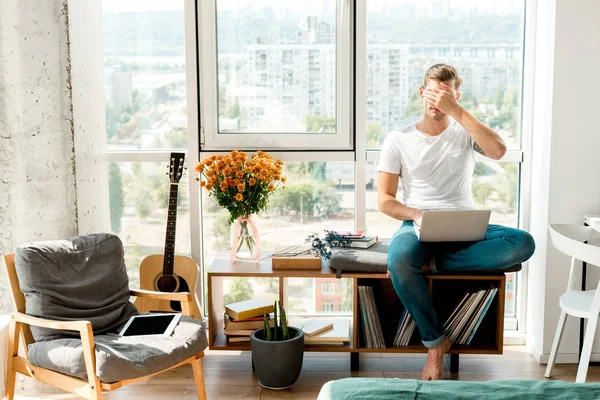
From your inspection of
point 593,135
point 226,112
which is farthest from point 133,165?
point 593,135

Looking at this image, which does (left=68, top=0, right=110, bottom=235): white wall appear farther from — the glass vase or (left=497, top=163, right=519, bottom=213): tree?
(left=497, top=163, right=519, bottom=213): tree

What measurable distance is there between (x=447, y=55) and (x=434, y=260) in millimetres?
1214

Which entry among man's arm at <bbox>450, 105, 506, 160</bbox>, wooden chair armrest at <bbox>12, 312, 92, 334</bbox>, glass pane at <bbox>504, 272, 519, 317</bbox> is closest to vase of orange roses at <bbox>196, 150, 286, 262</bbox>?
man's arm at <bbox>450, 105, 506, 160</bbox>

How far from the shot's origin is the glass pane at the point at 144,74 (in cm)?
387

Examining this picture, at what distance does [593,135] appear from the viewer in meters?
3.50

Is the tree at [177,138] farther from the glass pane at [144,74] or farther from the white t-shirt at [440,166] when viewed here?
the white t-shirt at [440,166]

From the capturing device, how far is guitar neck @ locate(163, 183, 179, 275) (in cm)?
367

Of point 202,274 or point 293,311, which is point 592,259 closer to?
point 293,311

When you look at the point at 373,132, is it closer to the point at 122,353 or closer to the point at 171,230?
the point at 171,230

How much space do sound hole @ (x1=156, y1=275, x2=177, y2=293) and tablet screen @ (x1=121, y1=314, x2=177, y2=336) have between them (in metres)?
0.61

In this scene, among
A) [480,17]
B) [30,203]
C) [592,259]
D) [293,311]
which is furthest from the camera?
[293,311]

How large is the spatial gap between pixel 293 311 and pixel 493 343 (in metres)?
1.16

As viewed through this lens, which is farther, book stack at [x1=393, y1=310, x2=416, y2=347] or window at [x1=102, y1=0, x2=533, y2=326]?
window at [x1=102, y1=0, x2=533, y2=326]

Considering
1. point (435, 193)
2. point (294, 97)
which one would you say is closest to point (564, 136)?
point (435, 193)
